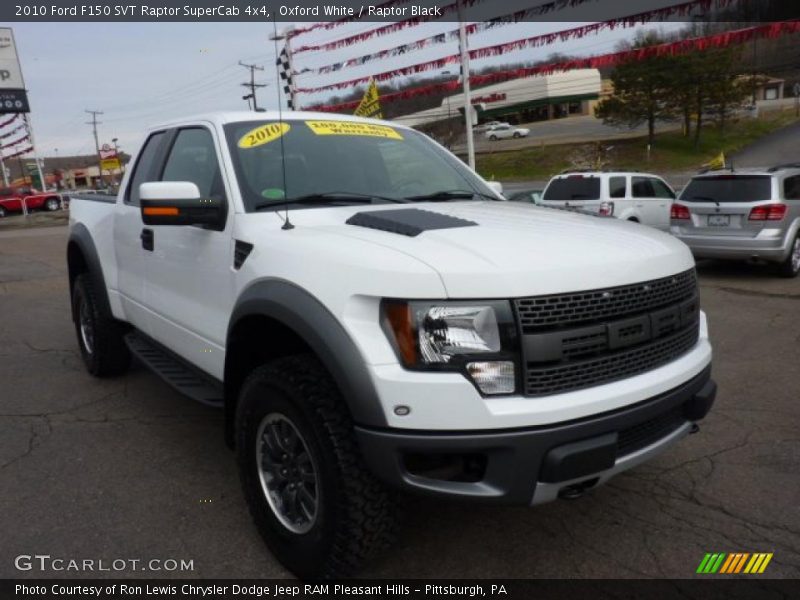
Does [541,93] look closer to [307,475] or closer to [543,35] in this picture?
[543,35]

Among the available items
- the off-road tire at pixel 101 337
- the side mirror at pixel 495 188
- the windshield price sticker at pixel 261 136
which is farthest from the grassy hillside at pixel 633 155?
the windshield price sticker at pixel 261 136

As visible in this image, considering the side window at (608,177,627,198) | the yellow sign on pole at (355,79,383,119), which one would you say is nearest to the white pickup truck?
the side window at (608,177,627,198)

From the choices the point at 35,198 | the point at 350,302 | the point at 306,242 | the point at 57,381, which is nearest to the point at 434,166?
the point at 306,242

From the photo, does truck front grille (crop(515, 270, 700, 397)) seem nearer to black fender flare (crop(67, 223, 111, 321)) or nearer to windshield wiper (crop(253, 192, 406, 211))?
windshield wiper (crop(253, 192, 406, 211))

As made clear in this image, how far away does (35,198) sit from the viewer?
123ft

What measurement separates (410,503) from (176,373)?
1560 millimetres

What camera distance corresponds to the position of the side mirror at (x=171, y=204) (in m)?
2.84

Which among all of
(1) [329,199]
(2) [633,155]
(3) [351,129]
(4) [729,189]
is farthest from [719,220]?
(2) [633,155]

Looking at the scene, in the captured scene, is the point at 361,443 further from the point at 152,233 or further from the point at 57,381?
the point at 57,381

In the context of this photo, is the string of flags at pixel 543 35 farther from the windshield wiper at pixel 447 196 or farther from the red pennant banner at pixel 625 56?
the windshield wiper at pixel 447 196

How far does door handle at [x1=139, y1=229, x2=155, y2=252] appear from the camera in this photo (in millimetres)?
3744

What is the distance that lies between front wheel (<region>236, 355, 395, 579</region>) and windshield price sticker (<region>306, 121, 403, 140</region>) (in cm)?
156

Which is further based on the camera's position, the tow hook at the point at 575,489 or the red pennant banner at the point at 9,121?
the red pennant banner at the point at 9,121

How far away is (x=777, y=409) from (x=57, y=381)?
5411 mm
